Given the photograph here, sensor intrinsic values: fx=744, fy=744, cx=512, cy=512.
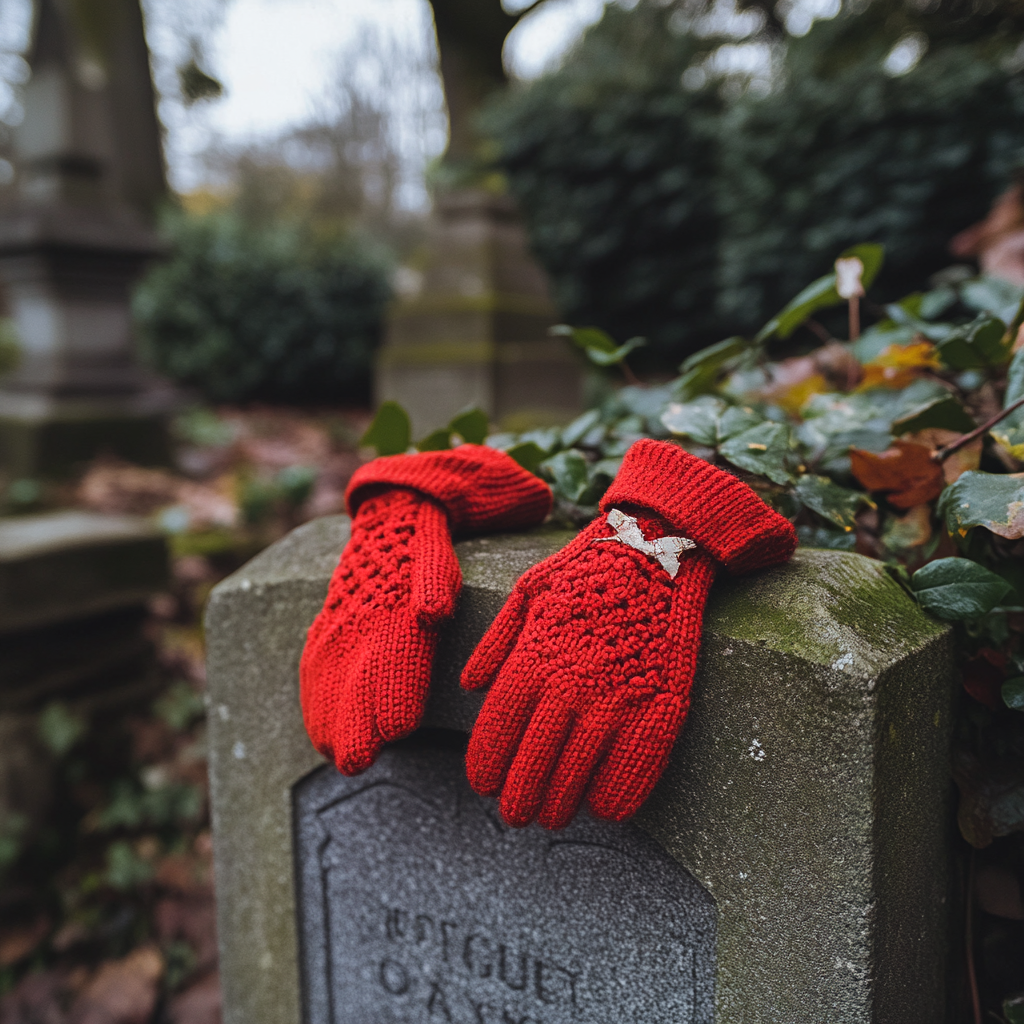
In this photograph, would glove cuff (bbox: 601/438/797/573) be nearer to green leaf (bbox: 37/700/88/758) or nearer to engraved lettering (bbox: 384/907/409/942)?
engraved lettering (bbox: 384/907/409/942)

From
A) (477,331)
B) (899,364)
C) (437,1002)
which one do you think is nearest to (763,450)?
(899,364)

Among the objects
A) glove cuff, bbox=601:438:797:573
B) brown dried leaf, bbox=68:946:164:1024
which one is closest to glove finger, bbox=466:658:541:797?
Result: glove cuff, bbox=601:438:797:573

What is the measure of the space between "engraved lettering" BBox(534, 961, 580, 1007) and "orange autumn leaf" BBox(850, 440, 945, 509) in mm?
792

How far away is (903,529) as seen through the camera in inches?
42.2

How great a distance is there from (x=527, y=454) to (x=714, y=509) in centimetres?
45

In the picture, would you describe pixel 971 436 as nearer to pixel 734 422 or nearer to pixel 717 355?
pixel 734 422

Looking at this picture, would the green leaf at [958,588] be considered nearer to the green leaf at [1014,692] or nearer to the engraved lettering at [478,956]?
the green leaf at [1014,692]

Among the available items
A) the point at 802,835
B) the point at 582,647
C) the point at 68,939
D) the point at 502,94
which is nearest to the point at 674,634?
the point at 582,647

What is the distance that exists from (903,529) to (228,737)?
1.07m

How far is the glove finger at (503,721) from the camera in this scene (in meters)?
0.77

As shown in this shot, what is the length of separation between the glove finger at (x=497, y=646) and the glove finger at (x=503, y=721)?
0.03 meters

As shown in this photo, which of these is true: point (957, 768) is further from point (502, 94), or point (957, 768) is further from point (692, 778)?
point (502, 94)

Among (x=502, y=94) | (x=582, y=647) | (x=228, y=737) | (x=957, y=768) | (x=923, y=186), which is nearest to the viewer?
(x=582, y=647)

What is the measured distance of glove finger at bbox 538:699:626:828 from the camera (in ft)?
2.43
